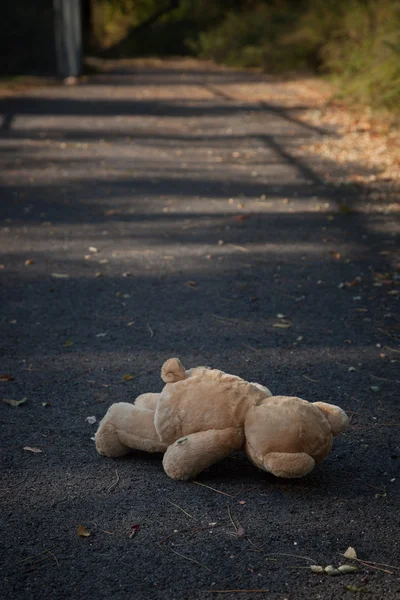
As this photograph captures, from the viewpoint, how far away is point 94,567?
9.15 feet

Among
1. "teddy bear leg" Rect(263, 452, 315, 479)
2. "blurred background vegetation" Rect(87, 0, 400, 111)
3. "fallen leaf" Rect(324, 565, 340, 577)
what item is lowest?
"blurred background vegetation" Rect(87, 0, 400, 111)

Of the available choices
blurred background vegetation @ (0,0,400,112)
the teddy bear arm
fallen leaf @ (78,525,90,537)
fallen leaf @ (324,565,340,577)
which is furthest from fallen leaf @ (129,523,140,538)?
blurred background vegetation @ (0,0,400,112)

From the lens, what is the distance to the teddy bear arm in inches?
134

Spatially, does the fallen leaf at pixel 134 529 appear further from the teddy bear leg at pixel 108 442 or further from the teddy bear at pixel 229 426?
the teddy bear leg at pixel 108 442

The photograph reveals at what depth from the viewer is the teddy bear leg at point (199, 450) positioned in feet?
10.6

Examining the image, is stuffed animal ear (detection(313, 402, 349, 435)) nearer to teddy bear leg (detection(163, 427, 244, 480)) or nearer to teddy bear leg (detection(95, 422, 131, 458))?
teddy bear leg (detection(163, 427, 244, 480))

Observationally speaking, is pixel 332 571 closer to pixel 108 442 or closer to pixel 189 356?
pixel 108 442

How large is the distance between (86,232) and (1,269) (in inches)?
49.7

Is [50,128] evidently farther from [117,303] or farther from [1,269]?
[117,303]

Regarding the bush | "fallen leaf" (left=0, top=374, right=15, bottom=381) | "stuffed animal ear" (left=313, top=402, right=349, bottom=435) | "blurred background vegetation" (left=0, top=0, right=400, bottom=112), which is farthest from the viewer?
"blurred background vegetation" (left=0, top=0, right=400, bottom=112)

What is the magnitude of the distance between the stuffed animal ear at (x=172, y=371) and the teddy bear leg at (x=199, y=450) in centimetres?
24

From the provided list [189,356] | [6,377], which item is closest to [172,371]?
[189,356]

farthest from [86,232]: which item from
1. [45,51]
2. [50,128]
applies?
[45,51]

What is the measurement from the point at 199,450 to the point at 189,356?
4.51 ft
